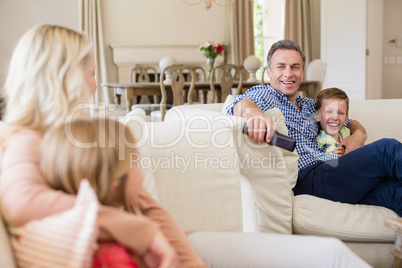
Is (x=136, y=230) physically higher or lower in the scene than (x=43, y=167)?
lower

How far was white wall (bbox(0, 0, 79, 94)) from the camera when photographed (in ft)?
20.8

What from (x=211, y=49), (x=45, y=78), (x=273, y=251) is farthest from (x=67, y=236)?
(x=211, y=49)

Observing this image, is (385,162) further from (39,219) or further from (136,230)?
(39,219)

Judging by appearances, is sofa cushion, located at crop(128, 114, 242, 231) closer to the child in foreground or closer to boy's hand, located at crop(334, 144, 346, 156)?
the child in foreground

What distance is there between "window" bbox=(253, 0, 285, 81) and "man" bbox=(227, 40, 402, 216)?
205 inches

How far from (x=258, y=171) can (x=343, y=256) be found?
748 mm

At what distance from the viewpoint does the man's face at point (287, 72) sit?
7.16 ft

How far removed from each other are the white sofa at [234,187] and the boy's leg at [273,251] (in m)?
0.41

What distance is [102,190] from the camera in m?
0.78

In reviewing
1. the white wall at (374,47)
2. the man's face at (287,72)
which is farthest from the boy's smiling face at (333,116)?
the white wall at (374,47)

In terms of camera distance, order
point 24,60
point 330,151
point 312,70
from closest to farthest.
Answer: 1. point 24,60
2. point 330,151
3. point 312,70

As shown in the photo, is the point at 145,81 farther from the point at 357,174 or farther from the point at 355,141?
the point at 357,174

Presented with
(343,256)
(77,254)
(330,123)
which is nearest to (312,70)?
(330,123)

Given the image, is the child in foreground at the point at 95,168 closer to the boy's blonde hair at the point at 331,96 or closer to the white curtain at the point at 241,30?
the boy's blonde hair at the point at 331,96
